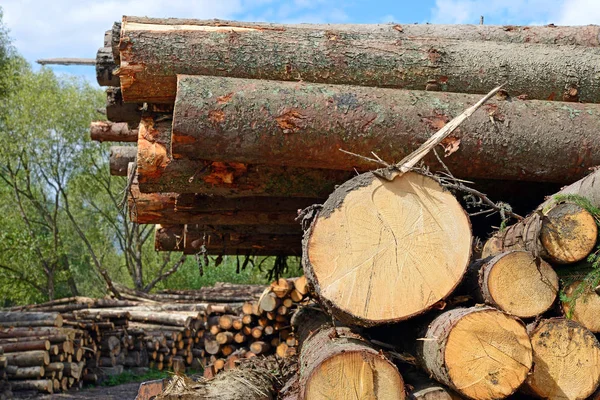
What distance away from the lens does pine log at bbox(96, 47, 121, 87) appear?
6.62 meters

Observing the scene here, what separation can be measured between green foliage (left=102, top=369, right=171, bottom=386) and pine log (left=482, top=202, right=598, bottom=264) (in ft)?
35.6

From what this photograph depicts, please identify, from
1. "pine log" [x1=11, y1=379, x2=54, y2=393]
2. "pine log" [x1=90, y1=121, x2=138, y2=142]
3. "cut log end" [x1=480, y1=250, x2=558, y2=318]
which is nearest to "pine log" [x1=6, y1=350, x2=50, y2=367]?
"pine log" [x1=11, y1=379, x2=54, y2=393]

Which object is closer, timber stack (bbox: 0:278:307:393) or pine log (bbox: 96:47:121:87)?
pine log (bbox: 96:47:121:87)

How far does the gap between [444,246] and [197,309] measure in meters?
12.1

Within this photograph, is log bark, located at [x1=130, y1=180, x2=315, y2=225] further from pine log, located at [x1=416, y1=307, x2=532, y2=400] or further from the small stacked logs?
pine log, located at [x1=416, y1=307, x2=532, y2=400]

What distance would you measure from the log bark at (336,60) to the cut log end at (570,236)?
1.54 meters

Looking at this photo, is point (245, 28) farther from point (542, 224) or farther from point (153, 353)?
point (153, 353)

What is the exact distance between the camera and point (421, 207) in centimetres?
410

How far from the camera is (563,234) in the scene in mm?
4312

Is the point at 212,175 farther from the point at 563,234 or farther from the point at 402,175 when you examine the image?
the point at 563,234

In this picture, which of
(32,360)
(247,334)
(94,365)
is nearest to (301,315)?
(247,334)

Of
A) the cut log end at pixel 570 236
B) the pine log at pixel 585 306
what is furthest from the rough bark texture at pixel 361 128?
the pine log at pixel 585 306

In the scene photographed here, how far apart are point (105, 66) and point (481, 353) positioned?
4.69m

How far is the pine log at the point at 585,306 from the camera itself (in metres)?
4.29
